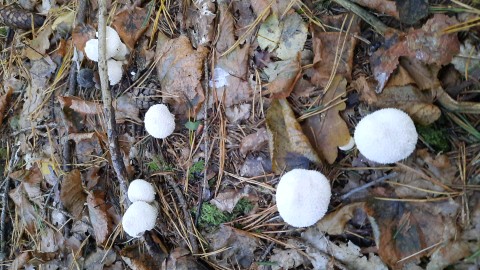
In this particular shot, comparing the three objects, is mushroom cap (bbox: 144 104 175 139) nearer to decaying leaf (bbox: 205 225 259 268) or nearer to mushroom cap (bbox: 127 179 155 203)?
mushroom cap (bbox: 127 179 155 203)

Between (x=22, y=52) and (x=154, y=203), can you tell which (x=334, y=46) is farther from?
(x=22, y=52)

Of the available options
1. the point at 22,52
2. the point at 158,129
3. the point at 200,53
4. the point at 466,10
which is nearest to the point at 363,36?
the point at 466,10

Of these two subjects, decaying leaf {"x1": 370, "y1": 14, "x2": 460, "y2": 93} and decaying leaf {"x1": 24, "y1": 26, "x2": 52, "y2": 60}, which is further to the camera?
decaying leaf {"x1": 24, "y1": 26, "x2": 52, "y2": 60}

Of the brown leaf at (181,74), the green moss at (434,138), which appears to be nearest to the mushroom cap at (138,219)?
the brown leaf at (181,74)

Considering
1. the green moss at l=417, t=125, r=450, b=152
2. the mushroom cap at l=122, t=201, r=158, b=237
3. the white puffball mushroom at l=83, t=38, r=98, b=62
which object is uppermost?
the white puffball mushroom at l=83, t=38, r=98, b=62

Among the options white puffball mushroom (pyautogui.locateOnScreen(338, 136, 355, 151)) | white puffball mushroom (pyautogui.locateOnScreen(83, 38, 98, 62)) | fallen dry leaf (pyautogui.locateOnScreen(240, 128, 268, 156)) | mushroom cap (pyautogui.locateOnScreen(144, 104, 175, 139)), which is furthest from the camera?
white puffball mushroom (pyautogui.locateOnScreen(83, 38, 98, 62))

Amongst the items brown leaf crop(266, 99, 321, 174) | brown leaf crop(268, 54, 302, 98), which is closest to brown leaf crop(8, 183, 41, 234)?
brown leaf crop(266, 99, 321, 174)

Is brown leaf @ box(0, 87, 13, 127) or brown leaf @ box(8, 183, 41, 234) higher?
brown leaf @ box(0, 87, 13, 127)

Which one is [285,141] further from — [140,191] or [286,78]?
[140,191]
